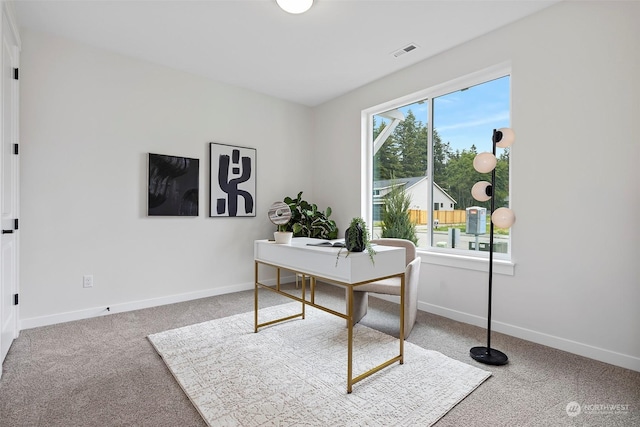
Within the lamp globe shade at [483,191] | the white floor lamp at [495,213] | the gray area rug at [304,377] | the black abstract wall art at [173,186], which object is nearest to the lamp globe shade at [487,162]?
the white floor lamp at [495,213]

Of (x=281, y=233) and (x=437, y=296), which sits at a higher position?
(x=281, y=233)

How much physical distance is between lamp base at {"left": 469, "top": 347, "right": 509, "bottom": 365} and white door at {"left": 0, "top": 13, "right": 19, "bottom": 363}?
10.5 ft

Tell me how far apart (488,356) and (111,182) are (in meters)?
3.73

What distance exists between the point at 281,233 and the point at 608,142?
95.4 inches

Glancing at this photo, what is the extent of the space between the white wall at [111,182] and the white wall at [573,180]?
9.46ft

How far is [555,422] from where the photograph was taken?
5.22ft

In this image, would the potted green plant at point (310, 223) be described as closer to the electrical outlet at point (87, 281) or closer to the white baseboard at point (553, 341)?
the white baseboard at point (553, 341)

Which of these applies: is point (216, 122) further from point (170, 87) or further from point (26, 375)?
point (26, 375)

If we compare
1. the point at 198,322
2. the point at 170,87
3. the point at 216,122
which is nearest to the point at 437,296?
the point at 198,322

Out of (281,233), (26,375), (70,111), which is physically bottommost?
(26,375)

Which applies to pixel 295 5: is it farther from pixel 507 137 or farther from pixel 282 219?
pixel 507 137

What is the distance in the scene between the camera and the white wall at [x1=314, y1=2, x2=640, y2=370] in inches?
84.4

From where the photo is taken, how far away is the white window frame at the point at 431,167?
281 centimetres

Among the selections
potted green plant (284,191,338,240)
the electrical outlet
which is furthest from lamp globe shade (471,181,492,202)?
the electrical outlet
